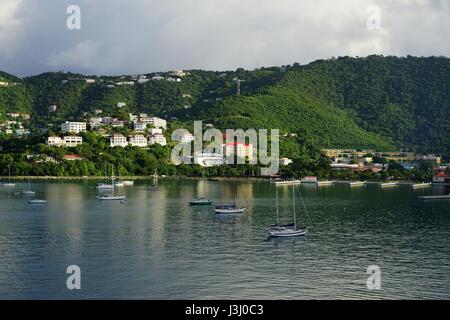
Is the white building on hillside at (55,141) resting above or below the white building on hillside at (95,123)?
below

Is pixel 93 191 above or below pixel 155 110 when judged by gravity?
below

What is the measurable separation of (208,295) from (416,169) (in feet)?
209

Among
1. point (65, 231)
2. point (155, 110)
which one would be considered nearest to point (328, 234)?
point (65, 231)

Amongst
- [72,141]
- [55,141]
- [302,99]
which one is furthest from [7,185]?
[302,99]

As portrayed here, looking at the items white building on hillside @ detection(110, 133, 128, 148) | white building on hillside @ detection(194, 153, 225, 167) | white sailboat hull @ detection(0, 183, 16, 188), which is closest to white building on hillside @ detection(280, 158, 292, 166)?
white building on hillside @ detection(194, 153, 225, 167)

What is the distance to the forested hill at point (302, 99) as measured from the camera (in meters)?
95.6

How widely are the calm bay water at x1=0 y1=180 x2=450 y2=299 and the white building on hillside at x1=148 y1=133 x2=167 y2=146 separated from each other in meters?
43.2

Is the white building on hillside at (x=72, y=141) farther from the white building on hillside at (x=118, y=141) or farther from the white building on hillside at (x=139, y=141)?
the white building on hillside at (x=139, y=141)

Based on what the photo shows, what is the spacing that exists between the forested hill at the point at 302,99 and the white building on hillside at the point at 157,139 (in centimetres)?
949

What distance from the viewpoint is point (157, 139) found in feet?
268

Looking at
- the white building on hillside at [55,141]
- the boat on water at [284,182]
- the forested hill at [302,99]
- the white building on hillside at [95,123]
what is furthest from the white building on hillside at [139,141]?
the boat on water at [284,182]

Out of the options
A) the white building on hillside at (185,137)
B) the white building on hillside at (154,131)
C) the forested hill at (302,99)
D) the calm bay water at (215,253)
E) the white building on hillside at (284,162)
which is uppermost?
the forested hill at (302,99)

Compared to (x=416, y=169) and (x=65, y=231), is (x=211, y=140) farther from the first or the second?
(x=65, y=231)

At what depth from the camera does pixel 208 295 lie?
636 inches
